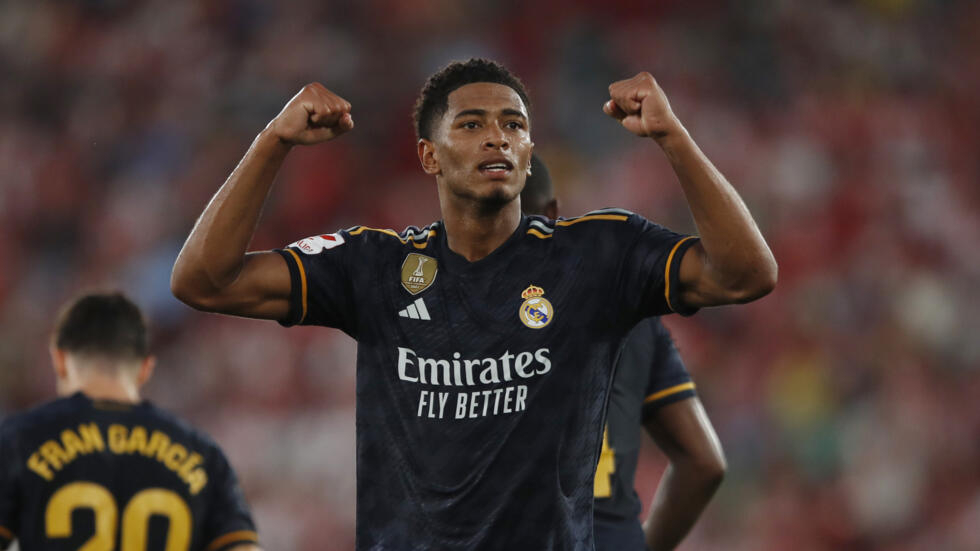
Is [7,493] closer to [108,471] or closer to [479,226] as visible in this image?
[108,471]

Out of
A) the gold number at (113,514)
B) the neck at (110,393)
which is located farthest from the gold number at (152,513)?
the neck at (110,393)

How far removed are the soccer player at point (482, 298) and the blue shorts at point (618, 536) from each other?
0.94m

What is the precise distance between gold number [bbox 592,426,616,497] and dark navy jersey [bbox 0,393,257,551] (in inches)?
52.2

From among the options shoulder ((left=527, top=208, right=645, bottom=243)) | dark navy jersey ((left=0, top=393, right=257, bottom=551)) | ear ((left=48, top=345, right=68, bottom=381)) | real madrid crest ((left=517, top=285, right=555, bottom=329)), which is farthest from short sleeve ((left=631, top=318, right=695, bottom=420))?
ear ((left=48, top=345, right=68, bottom=381))

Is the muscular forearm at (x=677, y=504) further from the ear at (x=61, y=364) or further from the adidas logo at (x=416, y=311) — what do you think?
the ear at (x=61, y=364)

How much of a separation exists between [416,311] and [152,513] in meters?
1.52

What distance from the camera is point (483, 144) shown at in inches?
125

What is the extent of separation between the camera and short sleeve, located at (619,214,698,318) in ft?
9.77

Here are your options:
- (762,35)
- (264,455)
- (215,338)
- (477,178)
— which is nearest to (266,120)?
(215,338)

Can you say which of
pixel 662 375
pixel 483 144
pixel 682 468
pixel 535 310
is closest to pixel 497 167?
pixel 483 144

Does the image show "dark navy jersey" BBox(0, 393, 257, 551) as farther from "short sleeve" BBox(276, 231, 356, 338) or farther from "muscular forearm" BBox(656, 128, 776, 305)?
"muscular forearm" BBox(656, 128, 776, 305)

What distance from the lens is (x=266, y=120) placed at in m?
10.3

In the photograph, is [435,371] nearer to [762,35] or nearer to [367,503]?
[367,503]

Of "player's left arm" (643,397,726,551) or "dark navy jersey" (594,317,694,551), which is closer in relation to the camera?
"dark navy jersey" (594,317,694,551)
